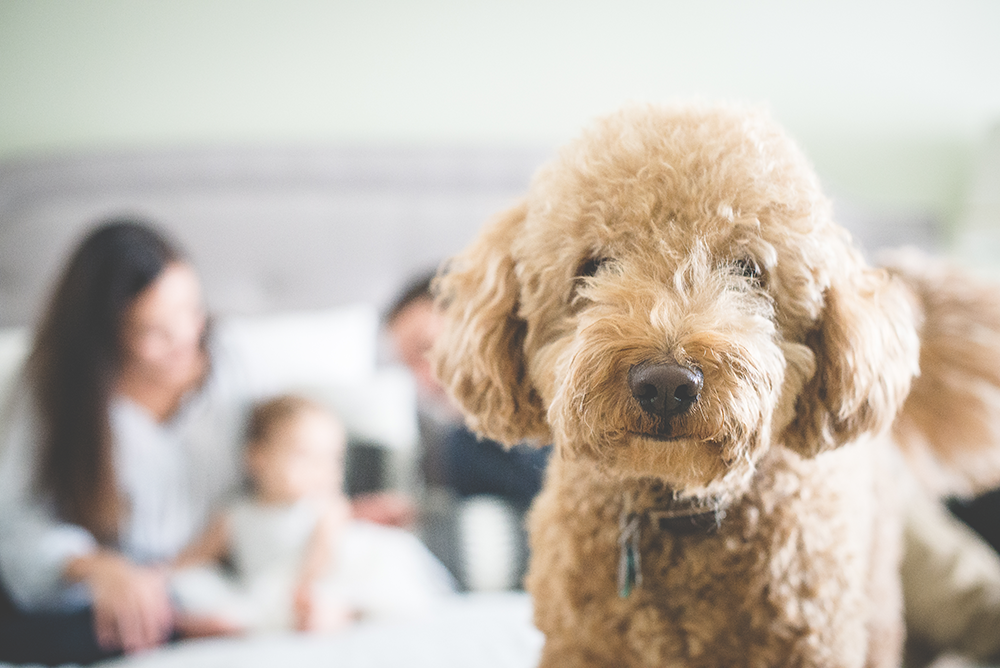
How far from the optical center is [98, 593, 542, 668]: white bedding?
3.43ft

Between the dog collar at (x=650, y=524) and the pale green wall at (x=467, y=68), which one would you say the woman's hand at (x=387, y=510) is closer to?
the dog collar at (x=650, y=524)

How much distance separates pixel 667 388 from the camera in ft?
1.69

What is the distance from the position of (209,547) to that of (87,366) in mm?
470

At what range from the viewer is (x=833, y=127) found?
205cm

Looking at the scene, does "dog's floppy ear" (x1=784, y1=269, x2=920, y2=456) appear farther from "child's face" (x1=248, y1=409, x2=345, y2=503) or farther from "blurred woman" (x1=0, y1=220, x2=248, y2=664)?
"blurred woman" (x1=0, y1=220, x2=248, y2=664)

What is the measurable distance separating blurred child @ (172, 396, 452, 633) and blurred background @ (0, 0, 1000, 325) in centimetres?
57

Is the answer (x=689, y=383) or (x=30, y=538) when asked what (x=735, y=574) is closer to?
(x=689, y=383)

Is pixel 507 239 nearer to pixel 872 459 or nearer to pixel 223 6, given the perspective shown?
pixel 872 459

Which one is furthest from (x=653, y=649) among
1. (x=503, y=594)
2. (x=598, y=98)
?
(x=598, y=98)

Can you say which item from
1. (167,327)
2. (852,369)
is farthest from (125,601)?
(852,369)

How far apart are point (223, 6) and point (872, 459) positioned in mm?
2007

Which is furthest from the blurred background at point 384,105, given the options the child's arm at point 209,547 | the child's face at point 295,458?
the child's arm at point 209,547

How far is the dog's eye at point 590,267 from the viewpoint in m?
0.64

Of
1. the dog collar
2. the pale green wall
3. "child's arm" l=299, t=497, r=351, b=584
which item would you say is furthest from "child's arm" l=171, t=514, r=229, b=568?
the pale green wall
